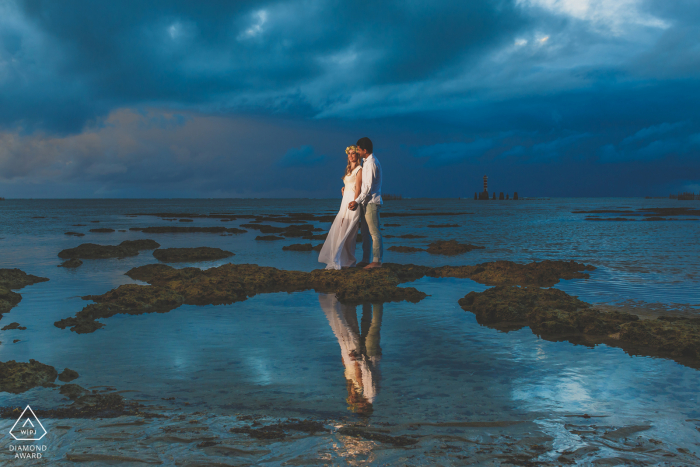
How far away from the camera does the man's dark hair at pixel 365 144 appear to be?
350 inches

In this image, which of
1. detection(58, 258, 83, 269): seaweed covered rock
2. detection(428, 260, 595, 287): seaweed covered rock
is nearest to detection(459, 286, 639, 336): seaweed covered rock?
detection(428, 260, 595, 287): seaweed covered rock

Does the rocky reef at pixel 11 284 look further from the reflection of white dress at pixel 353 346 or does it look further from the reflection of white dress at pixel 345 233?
the reflection of white dress at pixel 345 233

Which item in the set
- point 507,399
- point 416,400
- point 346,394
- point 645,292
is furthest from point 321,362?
point 645,292

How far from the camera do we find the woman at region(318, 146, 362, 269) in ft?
30.3

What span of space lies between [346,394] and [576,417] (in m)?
1.55

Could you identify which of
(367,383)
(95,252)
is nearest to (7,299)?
(367,383)

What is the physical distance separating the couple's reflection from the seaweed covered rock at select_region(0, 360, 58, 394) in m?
2.37

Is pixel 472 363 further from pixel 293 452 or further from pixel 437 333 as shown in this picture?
pixel 293 452

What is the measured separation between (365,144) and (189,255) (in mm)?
6534

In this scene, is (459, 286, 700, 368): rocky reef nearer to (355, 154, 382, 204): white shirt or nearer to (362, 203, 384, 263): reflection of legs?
(362, 203, 384, 263): reflection of legs

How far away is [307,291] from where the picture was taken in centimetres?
761

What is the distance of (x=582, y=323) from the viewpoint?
5188 millimetres

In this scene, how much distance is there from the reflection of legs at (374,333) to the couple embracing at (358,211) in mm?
2849

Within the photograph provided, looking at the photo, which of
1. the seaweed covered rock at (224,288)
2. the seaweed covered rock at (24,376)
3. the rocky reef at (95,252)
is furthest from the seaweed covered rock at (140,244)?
the seaweed covered rock at (24,376)
